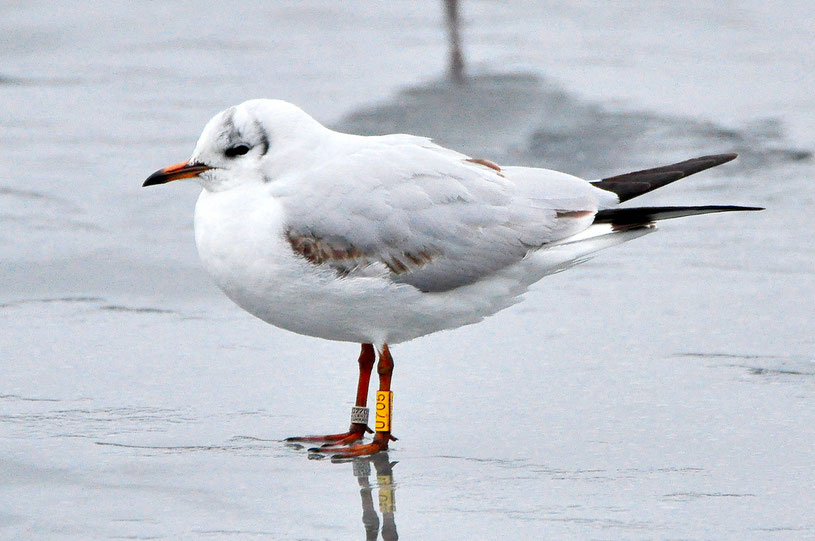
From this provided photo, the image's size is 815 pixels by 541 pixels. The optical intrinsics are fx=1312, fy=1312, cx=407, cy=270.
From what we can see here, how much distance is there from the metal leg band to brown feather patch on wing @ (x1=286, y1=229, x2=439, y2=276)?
51 cm

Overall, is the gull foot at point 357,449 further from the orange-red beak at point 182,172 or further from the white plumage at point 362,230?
the orange-red beak at point 182,172

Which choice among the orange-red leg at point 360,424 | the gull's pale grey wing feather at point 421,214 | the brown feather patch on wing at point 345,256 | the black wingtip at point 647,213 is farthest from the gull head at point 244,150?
the black wingtip at point 647,213

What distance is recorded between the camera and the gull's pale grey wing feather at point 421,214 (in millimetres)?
4152

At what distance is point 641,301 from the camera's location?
5660 millimetres

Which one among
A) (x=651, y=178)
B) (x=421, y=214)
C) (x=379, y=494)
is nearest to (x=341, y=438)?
(x=379, y=494)

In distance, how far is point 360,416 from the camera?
4.39 metres

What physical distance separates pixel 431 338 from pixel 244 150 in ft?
4.51

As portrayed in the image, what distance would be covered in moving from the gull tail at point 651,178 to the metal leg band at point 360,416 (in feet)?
3.89

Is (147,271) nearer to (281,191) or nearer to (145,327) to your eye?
(145,327)

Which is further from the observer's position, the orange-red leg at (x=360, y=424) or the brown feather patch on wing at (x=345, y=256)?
the orange-red leg at (x=360, y=424)

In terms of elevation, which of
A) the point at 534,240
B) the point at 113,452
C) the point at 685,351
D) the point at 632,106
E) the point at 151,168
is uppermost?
the point at 632,106

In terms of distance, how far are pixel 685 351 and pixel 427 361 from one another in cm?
99

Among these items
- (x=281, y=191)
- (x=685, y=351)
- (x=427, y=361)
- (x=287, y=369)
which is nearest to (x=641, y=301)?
(x=685, y=351)

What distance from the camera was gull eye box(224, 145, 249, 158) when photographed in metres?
4.28
